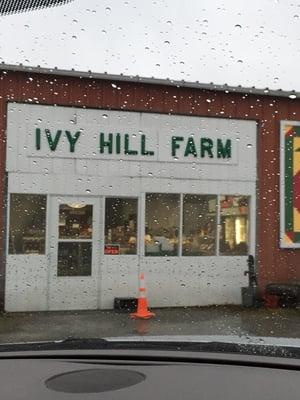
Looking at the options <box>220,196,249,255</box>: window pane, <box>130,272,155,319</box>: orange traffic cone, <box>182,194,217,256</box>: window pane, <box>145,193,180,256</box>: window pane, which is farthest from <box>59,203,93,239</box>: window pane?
<box>220,196,249,255</box>: window pane

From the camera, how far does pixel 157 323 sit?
9914 mm

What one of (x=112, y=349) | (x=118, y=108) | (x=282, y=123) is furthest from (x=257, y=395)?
(x=282, y=123)

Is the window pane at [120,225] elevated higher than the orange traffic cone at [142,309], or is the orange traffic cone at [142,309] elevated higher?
the window pane at [120,225]

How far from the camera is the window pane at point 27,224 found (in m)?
11.2

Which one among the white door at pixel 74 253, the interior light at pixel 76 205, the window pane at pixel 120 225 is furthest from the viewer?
the window pane at pixel 120 225

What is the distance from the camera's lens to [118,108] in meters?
11.9

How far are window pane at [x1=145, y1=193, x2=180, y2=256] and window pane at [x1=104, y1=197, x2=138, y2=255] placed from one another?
10.9 inches

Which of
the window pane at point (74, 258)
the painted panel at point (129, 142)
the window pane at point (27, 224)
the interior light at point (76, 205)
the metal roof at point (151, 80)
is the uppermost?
the metal roof at point (151, 80)

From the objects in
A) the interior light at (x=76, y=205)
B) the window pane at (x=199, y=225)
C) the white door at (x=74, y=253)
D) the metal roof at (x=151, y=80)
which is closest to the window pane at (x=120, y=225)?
the white door at (x=74, y=253)

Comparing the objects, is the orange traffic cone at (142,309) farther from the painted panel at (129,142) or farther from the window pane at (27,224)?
the painted panel at (129,142)

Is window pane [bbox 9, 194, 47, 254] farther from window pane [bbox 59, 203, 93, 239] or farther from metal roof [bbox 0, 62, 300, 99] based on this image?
metal roof [bbox 0, 62, 300, 99]

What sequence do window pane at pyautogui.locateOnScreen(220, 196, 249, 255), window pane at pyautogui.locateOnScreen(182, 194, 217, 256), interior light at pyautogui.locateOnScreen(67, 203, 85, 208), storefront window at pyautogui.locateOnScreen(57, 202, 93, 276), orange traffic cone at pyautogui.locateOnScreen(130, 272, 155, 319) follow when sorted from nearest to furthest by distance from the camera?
orange traffic cone at pyautogui.locateOnScreen(130, 272, 155, 319) < storefront window at pyautogui.locateOnScreen(57, 202, 93, 276) < interior light at pyautogui.locateOnScreen(67, 203, 85, 208) < window pane at pyautogui.locateOnScreen(182, 194, 217, 256) < window pane at pyautogui.locateOnScreen(220, 196, 249, 255)

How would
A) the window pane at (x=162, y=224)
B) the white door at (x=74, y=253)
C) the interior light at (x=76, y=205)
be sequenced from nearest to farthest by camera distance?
the white door at (x=74, y=253) → the interior light at (x=76, y=205) → the window pane at (x=162, y=224)

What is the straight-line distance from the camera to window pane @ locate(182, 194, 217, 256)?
477 inches
